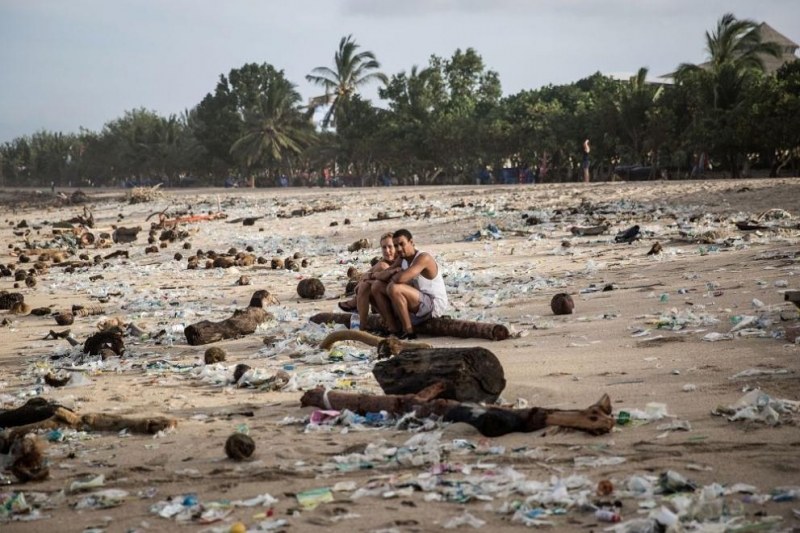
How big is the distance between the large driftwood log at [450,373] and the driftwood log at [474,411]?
0.10 m

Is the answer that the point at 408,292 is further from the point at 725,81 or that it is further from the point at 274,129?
the point at 274,129

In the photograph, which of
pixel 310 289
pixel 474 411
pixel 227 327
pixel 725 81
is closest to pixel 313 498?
pixel 474 411

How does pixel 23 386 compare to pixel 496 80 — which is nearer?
pixel 23 386

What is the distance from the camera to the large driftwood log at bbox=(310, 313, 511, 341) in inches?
269

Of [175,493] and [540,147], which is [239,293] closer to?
[175,493]

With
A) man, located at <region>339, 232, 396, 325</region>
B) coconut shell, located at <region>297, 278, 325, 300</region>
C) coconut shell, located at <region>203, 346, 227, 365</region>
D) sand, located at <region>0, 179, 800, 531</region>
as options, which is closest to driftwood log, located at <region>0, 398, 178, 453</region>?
sand, located at <region>0, 179, 800, 531</region>

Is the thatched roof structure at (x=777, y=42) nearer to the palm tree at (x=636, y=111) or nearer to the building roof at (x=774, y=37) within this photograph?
the building roof at (x=774, y=37)

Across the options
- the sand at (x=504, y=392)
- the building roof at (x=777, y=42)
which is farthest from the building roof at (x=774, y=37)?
the sand at (x=504, y=392)

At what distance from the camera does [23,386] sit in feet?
20.6

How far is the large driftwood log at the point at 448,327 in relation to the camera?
269 inches

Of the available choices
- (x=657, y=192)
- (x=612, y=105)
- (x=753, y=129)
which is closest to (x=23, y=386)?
(x=657, y=192)

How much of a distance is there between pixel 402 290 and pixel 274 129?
172ft

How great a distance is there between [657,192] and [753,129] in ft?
40.3

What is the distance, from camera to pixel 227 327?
25.7ft
